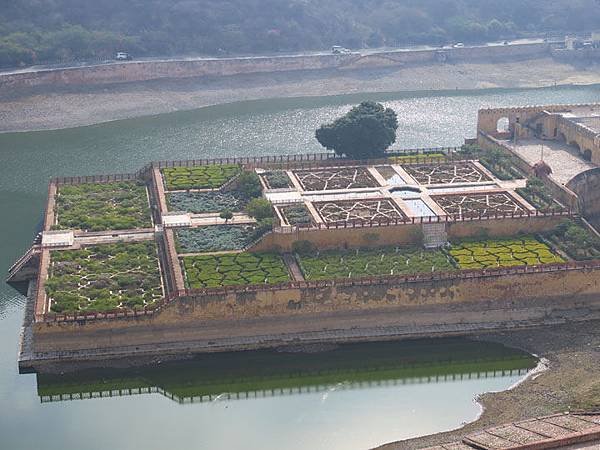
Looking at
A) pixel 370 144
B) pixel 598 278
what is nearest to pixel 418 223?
pixel 598 278

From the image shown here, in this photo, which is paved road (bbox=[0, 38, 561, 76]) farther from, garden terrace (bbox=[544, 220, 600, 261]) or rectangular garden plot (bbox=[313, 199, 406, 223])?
garden terrace (bbox=[544, 220, 600, 261])

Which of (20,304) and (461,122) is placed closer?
(20,304)

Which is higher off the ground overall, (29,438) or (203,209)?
(203,209)

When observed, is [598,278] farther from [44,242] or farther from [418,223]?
[44,242]

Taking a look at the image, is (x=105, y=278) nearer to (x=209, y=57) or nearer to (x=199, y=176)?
(x=199, y=176)

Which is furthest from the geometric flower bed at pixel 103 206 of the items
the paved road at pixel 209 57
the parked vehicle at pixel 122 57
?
the parked vehicle at pixel 122 57

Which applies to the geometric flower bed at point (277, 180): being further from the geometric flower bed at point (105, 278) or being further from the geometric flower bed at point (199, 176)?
the geometric flower bed at point (105, 278)
